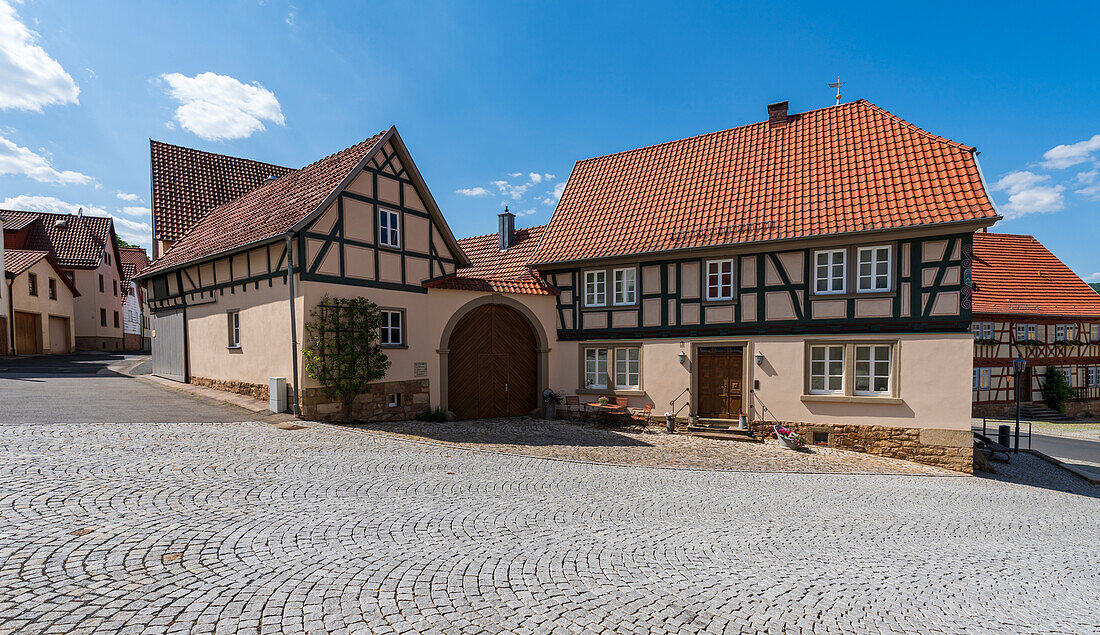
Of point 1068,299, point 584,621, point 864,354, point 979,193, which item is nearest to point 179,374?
point 584,621

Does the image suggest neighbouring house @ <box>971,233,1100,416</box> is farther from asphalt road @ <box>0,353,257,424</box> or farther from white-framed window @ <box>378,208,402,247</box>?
asphalt road @ <box>0,353,257,424</box>

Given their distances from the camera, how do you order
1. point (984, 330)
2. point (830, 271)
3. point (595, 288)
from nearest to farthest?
point (830, 271) < point (595, 288) < point (984, 330)

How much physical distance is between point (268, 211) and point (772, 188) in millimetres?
13744

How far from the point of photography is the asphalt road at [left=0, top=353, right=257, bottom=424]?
394 inches

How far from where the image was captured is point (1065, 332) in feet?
87.1

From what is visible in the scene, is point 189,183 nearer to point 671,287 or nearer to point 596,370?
point 596,370

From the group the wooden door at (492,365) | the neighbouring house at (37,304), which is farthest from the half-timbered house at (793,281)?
the neighbouring house at (37,304)

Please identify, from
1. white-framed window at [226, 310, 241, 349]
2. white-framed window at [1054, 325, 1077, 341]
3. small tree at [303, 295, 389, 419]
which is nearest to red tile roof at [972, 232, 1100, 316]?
white-framed window at [1054, 325, 1077, 341]

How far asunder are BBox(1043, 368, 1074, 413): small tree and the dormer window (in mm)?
32774

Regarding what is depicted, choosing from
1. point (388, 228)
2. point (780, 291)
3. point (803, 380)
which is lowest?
point (803, 380)

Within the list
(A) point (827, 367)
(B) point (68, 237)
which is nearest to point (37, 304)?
(B) point (68, 237)

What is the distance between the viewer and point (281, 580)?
411 cm

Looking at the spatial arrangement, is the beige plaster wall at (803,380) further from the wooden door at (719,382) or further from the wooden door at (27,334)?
the wooden door at (27,334)

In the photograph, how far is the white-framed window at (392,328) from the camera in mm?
13359
